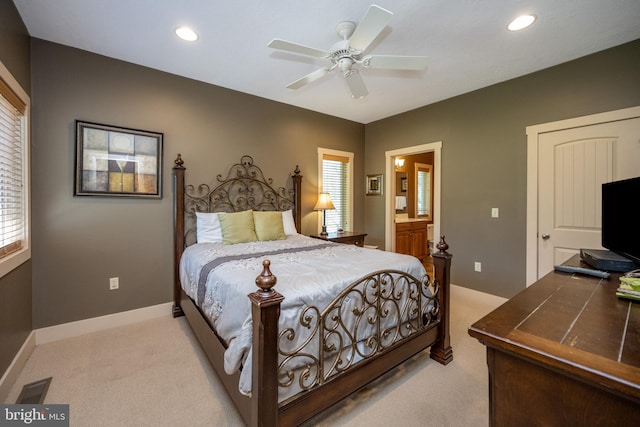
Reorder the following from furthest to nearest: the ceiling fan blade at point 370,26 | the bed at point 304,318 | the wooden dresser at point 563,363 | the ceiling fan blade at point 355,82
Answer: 1. the ceiling fan blade at point 355,82
2. the ceiling fan blade at point 370,26
3. the bed at point 304,318
4. the wooden dresser at point 563,363

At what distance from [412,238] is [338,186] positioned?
2.08 m

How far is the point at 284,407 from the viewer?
1.32 meters

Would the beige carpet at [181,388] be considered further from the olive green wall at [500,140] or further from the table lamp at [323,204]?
the table lamp at [323,204]

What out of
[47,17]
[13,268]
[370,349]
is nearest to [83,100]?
[47,17]

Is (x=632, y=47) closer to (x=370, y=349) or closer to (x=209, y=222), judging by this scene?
(x=370, y=349)

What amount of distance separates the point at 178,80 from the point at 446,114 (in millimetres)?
3599

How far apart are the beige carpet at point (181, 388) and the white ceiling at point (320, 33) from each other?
111 inches

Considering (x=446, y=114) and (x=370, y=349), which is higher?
(x=446, y=114)

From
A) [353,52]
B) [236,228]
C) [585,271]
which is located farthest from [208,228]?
[585,271]

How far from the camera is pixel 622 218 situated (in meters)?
1.67

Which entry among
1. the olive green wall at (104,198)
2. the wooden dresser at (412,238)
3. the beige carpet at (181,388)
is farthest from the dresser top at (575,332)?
the wooden dresser at (412,238)

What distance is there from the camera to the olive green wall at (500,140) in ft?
8.60

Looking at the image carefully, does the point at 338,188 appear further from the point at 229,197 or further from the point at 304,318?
the point at 304,318

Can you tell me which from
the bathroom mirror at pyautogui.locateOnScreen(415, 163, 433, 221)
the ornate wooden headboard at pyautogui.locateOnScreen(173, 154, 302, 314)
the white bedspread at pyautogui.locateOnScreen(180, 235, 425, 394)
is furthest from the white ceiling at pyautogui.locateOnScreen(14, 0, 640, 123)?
the bathroom mirror at pyautogui.locateOnScreen(415, 163, 433, 221)
